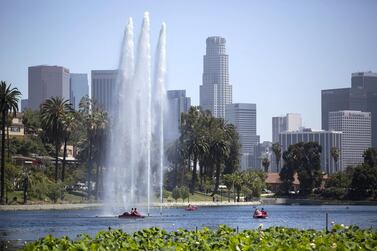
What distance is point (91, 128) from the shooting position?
146 m

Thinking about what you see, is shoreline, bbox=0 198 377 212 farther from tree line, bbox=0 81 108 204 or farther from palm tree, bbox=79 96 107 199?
palm tree, bbox=79 96 107 199

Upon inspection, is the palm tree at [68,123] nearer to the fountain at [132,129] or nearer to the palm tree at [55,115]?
the palm tree at [55,115]

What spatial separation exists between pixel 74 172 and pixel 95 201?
47.4 ft

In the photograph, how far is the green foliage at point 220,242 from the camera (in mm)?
33500

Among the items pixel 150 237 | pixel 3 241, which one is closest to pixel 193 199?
pixel 3 241

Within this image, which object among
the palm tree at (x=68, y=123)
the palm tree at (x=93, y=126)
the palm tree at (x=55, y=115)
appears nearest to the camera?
the palm tree at (x=55, y=115)

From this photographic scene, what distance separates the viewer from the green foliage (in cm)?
3350

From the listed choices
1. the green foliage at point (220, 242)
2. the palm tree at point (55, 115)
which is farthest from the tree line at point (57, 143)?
the green foliage at point (220, 242)

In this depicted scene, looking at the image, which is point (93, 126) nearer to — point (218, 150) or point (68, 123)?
point (68, 123)

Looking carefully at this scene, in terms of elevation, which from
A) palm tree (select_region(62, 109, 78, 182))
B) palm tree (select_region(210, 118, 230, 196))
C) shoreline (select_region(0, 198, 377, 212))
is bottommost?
shoreline (select_region(0, 198, 377, 212))

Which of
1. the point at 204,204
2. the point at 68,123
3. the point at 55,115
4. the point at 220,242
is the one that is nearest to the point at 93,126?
the point at 68,123

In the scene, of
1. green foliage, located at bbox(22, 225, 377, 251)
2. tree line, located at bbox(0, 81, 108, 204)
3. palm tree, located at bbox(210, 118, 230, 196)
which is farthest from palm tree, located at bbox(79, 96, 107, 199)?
green foliage, located at bbox(22, 225, 377, 251)

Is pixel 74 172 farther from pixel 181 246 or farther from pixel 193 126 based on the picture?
pixel 181 246

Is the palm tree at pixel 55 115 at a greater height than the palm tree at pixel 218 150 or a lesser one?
greater
